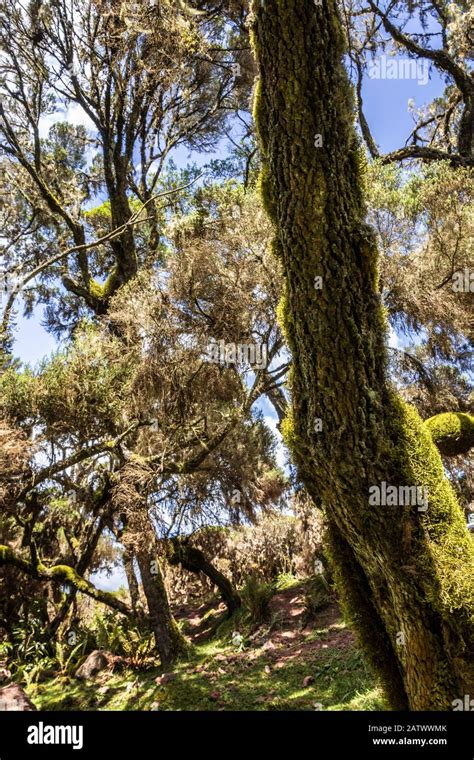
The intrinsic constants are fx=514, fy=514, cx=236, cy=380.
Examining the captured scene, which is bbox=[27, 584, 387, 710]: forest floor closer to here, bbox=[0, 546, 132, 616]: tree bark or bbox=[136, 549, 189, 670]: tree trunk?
bbox=[136, 549, 189, 670]: tree trunk

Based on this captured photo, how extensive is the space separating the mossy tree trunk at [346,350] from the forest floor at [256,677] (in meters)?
2.52

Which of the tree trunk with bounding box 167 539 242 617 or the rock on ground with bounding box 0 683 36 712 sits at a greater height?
the tree trunk with bounding box 167 539 242 617

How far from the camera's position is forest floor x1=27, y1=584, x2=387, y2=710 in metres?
5.96

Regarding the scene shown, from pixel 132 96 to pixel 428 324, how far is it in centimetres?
696

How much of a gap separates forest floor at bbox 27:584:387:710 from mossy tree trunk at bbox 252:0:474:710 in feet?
8.27

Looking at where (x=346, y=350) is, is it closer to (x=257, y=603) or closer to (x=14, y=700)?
(x=14, y=700)

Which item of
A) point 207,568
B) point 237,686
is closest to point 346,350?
point 237,686

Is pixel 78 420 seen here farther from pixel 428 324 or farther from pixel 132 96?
pixel 132 96

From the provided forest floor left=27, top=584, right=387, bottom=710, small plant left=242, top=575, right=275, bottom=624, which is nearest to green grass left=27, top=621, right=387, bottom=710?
forest floor left=27, top=584, right=387, bottom=710

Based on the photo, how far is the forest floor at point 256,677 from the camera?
5957mm

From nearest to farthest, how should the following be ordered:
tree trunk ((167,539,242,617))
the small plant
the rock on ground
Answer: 1. the rock on ground
2. the small plant
3. tree trunk ((167,539,242,617))

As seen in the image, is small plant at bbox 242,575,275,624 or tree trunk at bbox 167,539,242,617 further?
tree trunk at bbox 167,539,242,617

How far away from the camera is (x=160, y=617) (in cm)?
857

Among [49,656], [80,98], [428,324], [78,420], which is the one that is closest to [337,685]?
[78,420]
